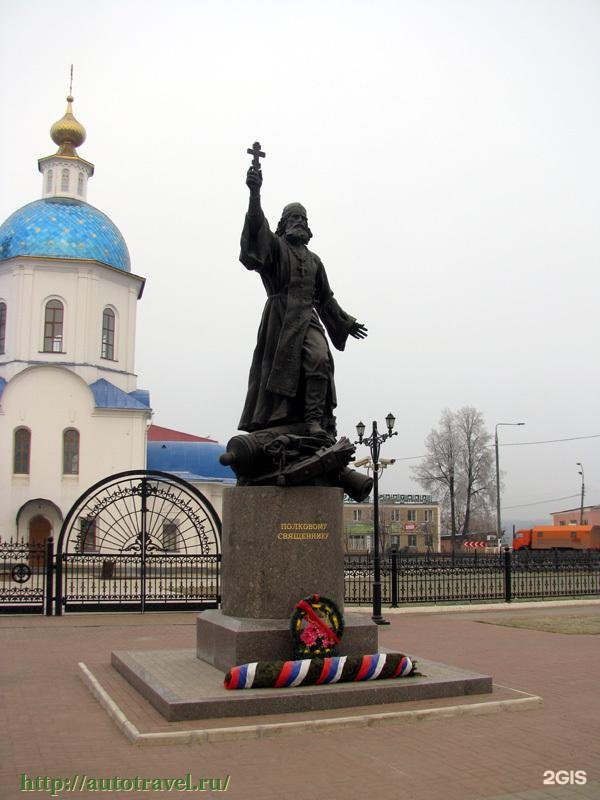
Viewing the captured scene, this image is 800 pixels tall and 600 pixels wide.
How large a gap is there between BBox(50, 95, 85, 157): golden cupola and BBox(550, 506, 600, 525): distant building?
51.1 meters

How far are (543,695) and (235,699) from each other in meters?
3.34

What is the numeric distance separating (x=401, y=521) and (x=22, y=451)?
51.2m

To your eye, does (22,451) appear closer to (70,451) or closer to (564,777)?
(70,451)

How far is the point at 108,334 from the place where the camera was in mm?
37469

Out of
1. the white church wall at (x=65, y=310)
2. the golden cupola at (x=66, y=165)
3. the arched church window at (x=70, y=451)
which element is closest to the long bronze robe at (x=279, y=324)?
the arched church window at (x=70, y=451)

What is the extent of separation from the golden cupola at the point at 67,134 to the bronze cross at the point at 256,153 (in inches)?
1370

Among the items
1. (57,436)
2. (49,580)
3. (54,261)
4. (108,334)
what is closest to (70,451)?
(57,436)

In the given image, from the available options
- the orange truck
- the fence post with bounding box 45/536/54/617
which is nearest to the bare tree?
the orange truck

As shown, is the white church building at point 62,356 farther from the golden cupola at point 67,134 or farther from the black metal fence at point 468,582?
the black metal fence at point 468,582

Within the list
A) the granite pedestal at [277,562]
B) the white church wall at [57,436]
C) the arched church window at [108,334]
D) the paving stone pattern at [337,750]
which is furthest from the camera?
the arched church window at [108,334]

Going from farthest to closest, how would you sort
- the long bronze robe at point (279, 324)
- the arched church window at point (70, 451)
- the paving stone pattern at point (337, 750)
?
the arched church window at point (70, 451) < the long bronze robe at point (279, 324) < the paving stone pattern at point (337, 750)

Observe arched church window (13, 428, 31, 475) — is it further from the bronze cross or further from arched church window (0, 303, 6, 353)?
the bronze cross

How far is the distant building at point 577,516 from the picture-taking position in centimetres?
7125

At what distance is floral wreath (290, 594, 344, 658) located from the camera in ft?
22.7
